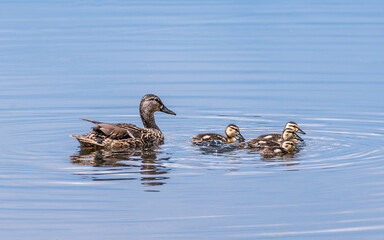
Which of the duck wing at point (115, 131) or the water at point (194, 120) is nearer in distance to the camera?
the water at point (194, 120)

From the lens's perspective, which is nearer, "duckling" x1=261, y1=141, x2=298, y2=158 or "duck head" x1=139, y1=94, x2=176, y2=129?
"duckling" x1=261, y1=141, x2=298, y2=158

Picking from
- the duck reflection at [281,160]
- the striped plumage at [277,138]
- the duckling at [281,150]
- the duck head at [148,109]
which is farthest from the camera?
the duck head at [148,109]

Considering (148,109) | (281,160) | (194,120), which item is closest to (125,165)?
(281,160)

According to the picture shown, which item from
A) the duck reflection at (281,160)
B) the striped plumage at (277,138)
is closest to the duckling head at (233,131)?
the striped plumage at (277,138)

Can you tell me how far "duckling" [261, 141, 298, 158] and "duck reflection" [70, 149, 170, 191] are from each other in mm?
1086

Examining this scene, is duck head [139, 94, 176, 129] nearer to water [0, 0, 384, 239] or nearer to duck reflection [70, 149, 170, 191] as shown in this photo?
water [0, 0, 384, 239]

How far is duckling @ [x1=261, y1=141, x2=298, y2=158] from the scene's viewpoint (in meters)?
10.7

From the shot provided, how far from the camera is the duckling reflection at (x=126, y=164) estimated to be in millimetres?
9586

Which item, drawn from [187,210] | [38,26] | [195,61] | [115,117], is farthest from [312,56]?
[187,210]

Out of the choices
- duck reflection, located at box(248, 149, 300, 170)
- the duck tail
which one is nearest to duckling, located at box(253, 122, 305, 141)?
duck reflection, located at box(248, 149, 300, 170)

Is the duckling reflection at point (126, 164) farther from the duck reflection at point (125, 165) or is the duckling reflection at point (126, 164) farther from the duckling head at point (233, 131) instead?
the duckling head at point (233, 131)

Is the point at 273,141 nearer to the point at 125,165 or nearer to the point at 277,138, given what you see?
the point at 277,138

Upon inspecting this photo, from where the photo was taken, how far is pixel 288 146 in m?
10.9

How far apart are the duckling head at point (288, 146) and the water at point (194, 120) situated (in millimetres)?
204
